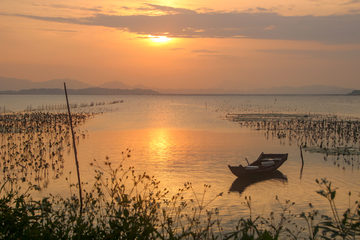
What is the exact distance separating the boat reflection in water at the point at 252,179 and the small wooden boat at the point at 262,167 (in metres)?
0.27

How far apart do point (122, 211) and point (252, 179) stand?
12.5 m

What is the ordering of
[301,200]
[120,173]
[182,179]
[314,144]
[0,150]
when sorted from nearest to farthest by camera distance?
[301,200]
[182,179]
[120,173]
[0,150]
[314,144]

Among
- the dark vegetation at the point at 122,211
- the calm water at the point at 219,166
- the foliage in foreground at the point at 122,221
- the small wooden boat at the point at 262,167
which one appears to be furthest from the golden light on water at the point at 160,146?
the foliage in foreground at the point at 122,221

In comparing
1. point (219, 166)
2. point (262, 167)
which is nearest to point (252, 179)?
point (262, 167)

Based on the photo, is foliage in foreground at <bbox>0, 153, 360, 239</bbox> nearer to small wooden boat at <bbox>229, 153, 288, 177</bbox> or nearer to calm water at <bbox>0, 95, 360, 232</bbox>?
calm water at <bbox>0, 95, 360, 232</bbox>

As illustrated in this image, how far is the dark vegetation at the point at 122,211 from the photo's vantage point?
5.19m

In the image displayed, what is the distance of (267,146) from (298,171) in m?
8.91

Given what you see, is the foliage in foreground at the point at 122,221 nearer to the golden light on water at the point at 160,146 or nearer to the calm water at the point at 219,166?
the calm water at the point at 219,166

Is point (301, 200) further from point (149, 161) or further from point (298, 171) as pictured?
point (149, 161)

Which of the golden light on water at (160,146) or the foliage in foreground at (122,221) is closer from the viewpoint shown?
the foliage in foreground at (122,221)

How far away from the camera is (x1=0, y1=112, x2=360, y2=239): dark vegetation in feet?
17.0

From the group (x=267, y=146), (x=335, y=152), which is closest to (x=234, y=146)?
(x=267, y=146)

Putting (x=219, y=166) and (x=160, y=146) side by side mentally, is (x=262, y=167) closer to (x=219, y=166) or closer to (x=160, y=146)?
(x=219, y=166)

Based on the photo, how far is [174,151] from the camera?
2556cm
